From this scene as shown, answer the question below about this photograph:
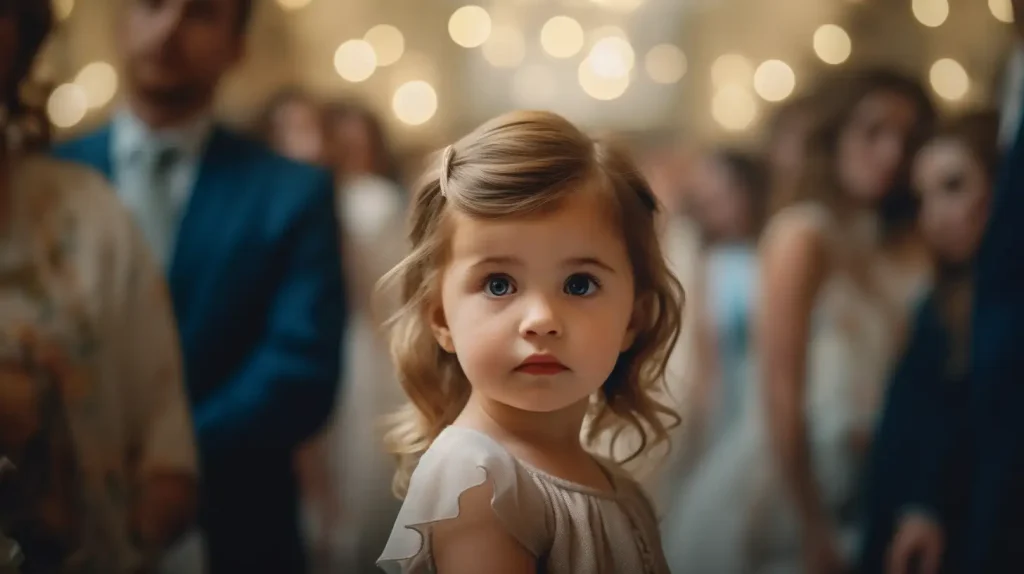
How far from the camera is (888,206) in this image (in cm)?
172

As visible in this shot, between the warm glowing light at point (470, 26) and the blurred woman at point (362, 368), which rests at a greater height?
the warm glowing light at point (470, 26)

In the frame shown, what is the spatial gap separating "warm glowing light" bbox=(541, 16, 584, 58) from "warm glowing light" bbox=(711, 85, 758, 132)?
0.30m

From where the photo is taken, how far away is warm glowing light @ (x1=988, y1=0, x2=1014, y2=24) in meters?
1.50

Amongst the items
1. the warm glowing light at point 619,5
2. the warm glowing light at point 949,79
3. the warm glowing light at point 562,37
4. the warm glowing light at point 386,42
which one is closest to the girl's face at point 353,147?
the warm glowing light at point 386,42

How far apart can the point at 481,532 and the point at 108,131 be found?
112cm

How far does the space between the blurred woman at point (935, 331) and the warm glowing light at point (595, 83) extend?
2.04 ft

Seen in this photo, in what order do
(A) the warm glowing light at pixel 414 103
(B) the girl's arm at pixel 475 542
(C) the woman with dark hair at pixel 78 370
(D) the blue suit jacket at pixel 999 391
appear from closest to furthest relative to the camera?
1. (B) the girl's arm at pixel 475 542
2. (C) the woman with dark hair at pixel 78 370
3. (D) the blue suit jacket at pixel 999 391
4. (A) the warm glowing light at pixel 414 103

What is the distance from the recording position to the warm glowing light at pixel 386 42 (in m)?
1.61

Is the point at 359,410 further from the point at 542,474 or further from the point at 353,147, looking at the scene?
the point at 542,474

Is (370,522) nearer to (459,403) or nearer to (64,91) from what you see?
(459,403)

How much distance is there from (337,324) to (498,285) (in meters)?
0.79

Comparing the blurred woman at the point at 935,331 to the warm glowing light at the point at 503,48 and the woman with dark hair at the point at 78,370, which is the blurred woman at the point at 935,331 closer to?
the warm glowing light at the point at 503,48

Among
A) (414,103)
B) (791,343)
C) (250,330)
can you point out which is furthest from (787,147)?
(250,330)

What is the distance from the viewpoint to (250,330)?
1.44 metres
